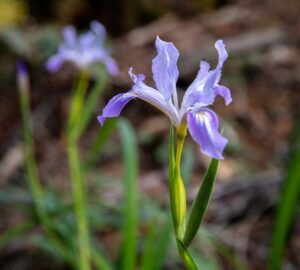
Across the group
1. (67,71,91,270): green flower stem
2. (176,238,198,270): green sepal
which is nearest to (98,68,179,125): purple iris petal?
(176,238,198,270): green sepal

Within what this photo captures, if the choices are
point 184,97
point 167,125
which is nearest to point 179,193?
point 184,97

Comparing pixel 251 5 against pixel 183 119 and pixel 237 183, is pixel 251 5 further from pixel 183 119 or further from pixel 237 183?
pixel 183 119

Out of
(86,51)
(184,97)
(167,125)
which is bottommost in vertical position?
(167,125)

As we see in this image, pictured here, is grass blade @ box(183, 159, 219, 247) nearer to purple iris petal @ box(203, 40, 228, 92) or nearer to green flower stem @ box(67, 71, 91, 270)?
purple iris petal @ box(203, 40, 228, 92)

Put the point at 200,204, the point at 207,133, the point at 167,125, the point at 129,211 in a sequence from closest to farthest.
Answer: the point at 207,133 → the point at 200,204 → the point at 129,211 → the point at 167,125

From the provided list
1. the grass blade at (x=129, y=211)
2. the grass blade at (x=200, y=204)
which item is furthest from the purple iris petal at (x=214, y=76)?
the grass blade at (x=129, y=211)

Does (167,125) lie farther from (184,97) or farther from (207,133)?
(207,133)
